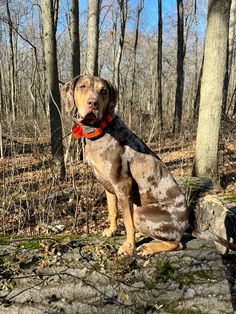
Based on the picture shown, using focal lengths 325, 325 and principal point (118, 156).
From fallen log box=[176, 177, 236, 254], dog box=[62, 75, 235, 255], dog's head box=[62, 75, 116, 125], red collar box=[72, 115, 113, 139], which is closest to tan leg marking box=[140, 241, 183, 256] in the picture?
dog box=[62, 75, 235, 255]

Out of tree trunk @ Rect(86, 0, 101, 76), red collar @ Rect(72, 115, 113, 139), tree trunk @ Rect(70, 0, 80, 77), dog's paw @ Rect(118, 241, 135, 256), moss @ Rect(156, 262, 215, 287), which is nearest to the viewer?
moss @ Rect(156, 262, 215, 287)

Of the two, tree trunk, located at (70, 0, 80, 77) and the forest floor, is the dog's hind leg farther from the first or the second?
tree trunk, located at (70, 0, 80, 77)

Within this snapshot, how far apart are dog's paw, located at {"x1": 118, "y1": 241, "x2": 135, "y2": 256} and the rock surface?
69 mm

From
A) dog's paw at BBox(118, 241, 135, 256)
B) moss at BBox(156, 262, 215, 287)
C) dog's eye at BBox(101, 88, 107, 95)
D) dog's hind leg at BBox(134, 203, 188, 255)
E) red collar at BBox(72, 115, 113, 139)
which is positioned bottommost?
moss at BBox(156, 262, 215, 287)

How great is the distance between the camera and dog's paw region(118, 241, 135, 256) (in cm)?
303

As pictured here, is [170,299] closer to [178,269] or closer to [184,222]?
[178,269]

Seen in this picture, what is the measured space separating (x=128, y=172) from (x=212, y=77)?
4.45 metres

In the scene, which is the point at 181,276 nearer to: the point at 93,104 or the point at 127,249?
the point at 127,249

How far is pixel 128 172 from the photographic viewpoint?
3.39 m

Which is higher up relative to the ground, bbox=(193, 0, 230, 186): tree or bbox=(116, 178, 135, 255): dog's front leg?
bbox=(193, 0, 230, 186): tree

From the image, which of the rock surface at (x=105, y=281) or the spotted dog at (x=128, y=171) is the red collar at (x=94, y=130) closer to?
the spotted dog at (x=128, y=171)

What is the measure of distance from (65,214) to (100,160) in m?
3.68

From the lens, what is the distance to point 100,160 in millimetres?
3311

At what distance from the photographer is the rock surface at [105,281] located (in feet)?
8.16
